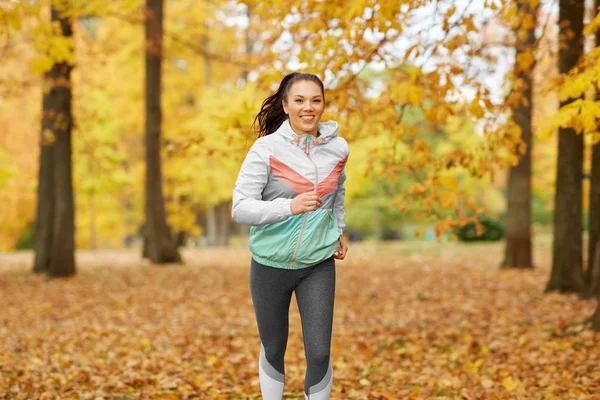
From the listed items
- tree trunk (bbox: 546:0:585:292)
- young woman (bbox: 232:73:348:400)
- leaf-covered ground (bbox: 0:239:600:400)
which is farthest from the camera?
tree trunk (bbox: 546:0:585:292)

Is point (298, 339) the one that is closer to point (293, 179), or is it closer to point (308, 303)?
point (308, 303)

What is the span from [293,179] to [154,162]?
1241 cm

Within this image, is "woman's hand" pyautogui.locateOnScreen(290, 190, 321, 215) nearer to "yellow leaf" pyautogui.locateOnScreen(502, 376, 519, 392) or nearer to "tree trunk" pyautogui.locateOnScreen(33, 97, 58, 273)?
"yellow leaf" pyautogui.locateOnScreen(502, 376, 519, 392)

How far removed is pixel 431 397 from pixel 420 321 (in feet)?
10.7

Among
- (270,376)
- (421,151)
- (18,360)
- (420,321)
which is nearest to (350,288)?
(420,321)

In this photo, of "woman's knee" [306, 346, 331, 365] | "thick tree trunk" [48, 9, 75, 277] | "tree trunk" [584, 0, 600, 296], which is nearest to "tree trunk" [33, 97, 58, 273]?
"thick tree trunk" [48, 9, 75, 277]

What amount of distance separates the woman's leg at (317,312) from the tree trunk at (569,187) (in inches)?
243

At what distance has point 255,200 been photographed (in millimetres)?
3064

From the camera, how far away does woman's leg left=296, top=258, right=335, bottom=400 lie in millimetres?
3283

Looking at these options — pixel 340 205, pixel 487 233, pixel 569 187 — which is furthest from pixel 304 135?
pixel 487 233

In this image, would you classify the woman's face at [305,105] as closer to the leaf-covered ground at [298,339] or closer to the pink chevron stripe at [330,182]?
the pink chevron stripe at [330,182]

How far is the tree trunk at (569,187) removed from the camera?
831 cm

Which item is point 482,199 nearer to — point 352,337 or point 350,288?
point 350,288

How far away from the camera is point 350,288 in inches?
447
